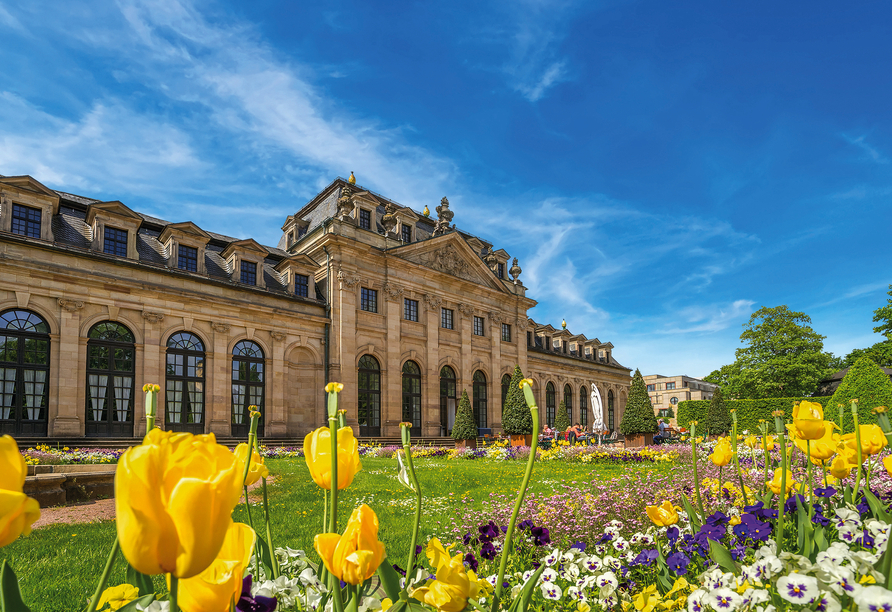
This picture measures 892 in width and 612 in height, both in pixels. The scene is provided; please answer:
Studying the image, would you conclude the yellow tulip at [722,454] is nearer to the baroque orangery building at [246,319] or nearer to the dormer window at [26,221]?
the baroque orangery building at [246,319]

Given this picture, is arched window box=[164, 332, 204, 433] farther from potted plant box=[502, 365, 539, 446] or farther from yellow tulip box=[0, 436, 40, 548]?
yellow tulip box=[0, 436, 40, 548]

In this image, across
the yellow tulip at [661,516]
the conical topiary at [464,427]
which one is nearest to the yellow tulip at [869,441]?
the yellow tulip at [661,516]

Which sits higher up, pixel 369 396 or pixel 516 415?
pixel 369 396

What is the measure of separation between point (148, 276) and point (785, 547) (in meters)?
23.5

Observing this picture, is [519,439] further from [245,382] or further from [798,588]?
[798,588]

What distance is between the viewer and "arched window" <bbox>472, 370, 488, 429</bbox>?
107 feet

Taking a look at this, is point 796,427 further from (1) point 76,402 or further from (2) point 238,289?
(2) point 238,289

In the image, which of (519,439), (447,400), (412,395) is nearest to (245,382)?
(412,395)

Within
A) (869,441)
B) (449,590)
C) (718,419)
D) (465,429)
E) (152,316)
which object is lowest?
(718,419)

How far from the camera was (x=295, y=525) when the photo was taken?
25.0 ft

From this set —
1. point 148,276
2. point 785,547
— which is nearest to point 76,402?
point 148,276

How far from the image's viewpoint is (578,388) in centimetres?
4375

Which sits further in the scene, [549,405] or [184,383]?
[549,405]

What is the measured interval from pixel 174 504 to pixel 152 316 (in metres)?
23.6
